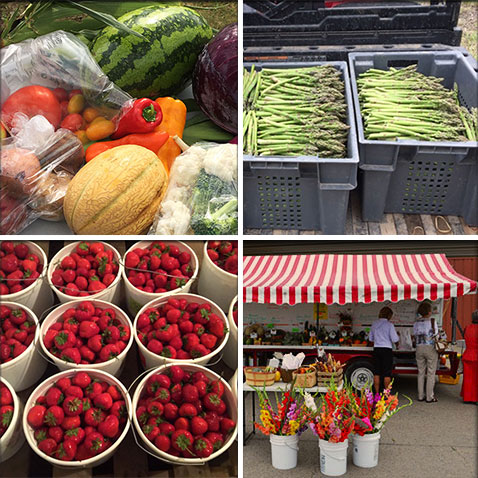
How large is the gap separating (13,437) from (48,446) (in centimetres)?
11

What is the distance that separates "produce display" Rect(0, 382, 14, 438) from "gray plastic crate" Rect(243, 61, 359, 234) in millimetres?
947

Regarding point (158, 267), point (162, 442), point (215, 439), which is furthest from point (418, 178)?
point (162, 442)

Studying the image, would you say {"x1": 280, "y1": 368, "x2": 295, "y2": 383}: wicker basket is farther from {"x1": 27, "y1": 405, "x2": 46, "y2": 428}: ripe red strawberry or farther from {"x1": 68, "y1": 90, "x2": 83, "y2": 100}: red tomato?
{"x1": 68, "y1": 90, "x2": 83, "y2": 100}: red tomato

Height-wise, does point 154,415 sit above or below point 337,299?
below

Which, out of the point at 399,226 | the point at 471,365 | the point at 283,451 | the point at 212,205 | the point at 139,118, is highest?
the point at 139,118

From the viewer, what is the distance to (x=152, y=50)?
173 cm

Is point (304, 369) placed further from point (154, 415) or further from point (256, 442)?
point (154, 415)

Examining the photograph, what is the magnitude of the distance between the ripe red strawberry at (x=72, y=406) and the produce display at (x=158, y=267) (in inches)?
14.3

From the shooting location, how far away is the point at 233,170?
1.70 metres

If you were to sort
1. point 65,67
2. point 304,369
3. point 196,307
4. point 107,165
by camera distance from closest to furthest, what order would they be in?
point 107,165 < point 65,67 < point 196,307 < point 304,369

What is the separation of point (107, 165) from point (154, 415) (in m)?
0.73

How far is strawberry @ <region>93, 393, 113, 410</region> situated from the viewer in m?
1.73

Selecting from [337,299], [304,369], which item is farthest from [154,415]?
[337,299]

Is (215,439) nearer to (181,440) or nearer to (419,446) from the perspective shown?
(181,440)
